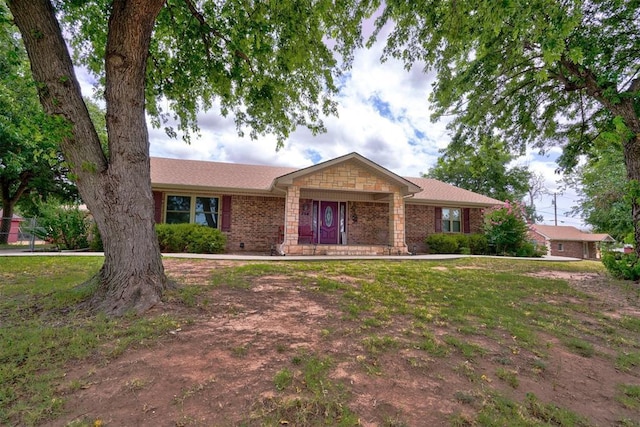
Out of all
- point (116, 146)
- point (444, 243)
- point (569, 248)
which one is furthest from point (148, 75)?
point (569, 248)

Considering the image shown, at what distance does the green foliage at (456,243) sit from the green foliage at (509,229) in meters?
0.57

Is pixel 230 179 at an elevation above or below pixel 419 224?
above

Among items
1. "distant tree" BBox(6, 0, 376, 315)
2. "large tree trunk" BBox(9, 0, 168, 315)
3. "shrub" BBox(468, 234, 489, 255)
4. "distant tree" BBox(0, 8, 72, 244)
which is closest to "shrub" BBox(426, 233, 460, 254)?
"shrub" BBox(468, 234, 489, 255)

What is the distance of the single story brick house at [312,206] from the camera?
39.7 feet

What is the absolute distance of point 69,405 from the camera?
2107 mm

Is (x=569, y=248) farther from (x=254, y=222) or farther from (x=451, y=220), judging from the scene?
(x=254, y=222)

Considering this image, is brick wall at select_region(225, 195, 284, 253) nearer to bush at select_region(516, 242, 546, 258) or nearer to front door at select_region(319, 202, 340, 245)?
front door at select_region(319, 202, 340, 245)

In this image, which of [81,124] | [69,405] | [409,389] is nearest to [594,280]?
[409,389]

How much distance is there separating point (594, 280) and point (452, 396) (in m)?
7.55

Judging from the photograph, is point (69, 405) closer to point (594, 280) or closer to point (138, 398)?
point (138, 398)

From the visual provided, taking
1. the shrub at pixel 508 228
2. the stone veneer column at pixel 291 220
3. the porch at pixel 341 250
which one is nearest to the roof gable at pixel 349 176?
the stone veneer column at pixel 291 220

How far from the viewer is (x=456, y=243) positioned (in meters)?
14.3

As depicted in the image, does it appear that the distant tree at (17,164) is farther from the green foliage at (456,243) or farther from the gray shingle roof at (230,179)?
the green foliage at (456,243)

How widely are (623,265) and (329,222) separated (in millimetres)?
10083
